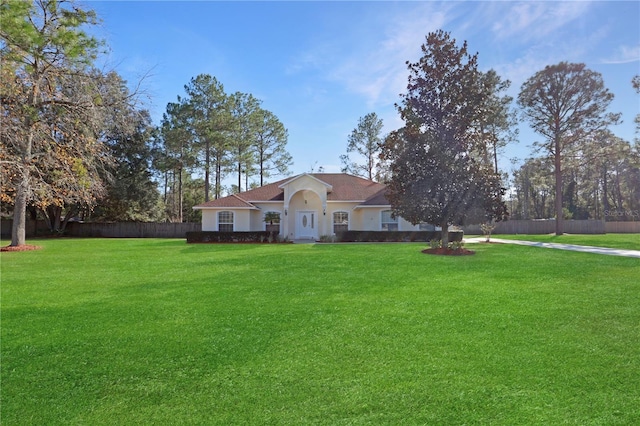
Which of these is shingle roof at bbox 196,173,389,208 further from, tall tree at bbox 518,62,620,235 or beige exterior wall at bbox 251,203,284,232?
tall tree at bbox 518,62,620,235

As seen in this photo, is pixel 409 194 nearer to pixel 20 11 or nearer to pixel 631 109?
pixel 20 11

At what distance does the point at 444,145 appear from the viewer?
1522 centimetres

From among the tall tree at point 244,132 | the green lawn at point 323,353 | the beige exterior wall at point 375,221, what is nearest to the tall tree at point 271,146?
the tall tree at point 244,132

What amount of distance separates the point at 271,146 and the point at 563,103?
94.0ft

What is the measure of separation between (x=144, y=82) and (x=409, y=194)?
11229 mm

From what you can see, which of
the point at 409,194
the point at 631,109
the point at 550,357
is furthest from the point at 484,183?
the point at 631,109

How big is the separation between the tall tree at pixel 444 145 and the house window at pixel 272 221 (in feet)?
43.2

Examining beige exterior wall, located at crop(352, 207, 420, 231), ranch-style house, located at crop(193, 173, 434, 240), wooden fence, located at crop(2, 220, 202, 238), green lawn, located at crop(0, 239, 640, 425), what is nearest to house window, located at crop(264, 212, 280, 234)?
ranch-style house, located at crop(193, 173, 434, 240)

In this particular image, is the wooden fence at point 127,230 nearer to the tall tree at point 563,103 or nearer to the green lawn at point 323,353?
the green lawn at point 323,353

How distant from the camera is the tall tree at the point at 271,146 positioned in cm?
4244

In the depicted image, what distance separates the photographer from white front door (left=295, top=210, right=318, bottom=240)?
2667cm

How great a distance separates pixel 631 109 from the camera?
25.9 m

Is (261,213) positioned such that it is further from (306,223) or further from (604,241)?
(604,241)

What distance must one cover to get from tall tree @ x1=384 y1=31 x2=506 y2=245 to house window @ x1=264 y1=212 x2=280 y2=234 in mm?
13156
